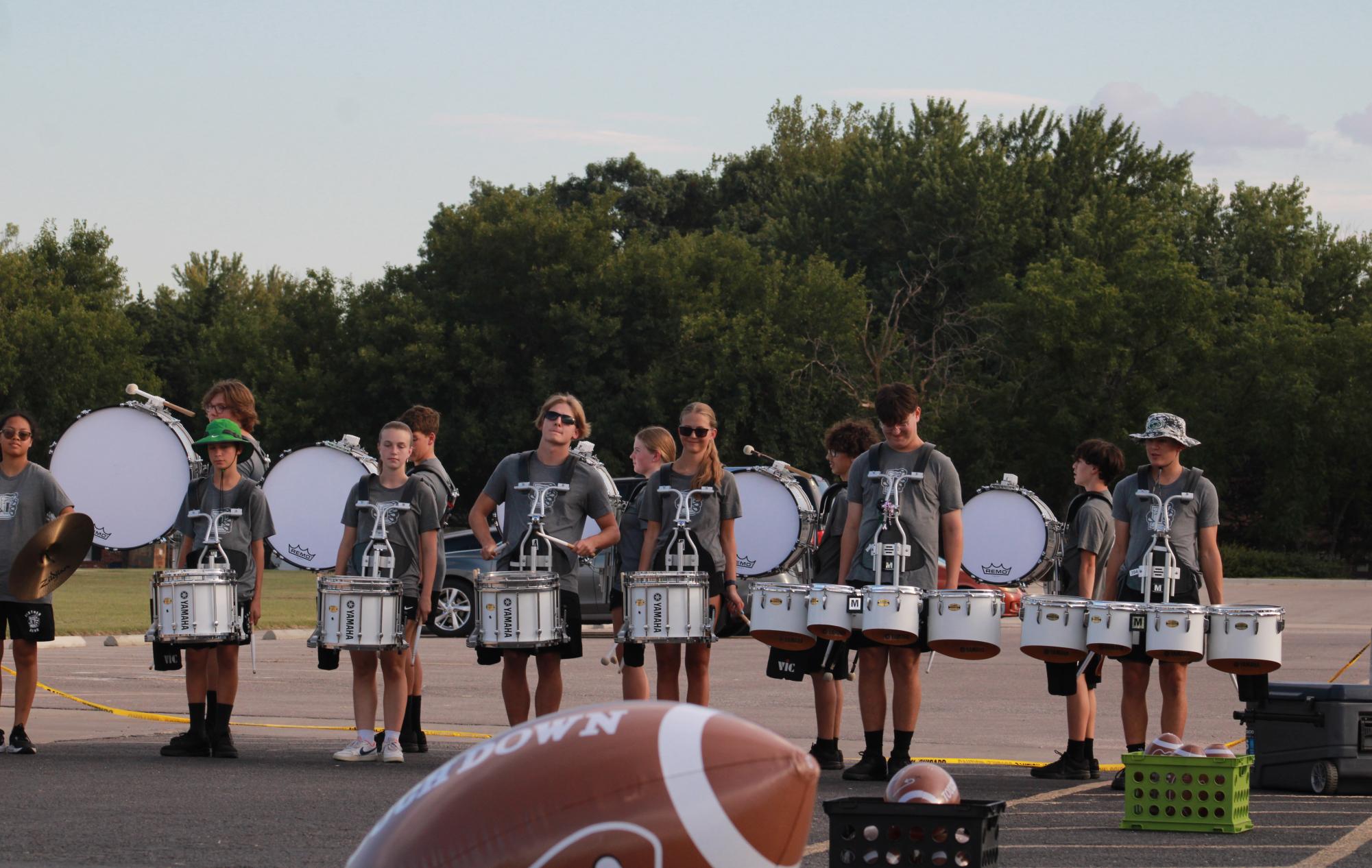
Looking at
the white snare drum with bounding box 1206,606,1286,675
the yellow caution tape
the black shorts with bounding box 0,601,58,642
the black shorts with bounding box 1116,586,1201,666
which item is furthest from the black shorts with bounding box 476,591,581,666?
the white snare drum with bounding box 1206,606,1286,675

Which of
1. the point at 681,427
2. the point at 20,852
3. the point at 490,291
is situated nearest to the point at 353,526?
the point at 681,427

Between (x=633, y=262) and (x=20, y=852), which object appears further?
(x=633, y=262)

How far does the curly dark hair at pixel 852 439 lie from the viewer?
11.0 metres

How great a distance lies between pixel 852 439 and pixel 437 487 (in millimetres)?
2552

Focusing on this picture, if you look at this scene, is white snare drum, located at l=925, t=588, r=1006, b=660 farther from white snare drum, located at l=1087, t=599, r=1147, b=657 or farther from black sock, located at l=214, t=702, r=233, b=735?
black sock, located at l=214, t=702, r=233, b=735

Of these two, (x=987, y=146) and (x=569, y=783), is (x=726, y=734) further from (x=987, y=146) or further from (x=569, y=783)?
(x=987, y=146)

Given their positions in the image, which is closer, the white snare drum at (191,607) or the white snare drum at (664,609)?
the white snare drum at (664,609)

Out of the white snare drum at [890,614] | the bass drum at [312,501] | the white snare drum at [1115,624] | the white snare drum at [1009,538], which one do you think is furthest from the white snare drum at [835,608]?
the white snare drum at [1009,538]

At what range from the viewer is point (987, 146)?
217 feet

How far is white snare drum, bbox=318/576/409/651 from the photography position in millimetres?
9859

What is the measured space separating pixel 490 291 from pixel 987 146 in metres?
21.7

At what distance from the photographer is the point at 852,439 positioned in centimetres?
1098

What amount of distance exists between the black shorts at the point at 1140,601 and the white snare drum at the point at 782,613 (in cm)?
169

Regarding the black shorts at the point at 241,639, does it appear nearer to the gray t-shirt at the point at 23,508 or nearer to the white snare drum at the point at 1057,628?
the gray t-shirt at the point at 23,508
